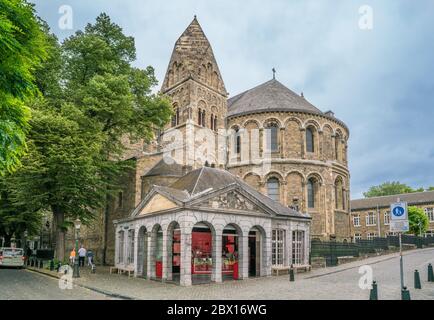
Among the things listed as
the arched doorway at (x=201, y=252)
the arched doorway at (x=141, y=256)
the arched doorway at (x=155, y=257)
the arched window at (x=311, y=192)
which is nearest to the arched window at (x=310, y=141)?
the arched window at (x=311, y=192)

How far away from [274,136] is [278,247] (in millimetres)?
17706

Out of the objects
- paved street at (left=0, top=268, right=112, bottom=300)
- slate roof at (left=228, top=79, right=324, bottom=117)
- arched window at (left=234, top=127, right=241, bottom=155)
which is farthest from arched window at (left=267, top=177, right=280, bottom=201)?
paved street at (left=0, top=268, right=112, bottom=300)

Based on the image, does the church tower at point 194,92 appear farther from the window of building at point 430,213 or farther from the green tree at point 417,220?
the window of building at point 430,213

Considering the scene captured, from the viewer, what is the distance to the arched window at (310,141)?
3888cm

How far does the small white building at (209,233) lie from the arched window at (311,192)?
13442 millimetres

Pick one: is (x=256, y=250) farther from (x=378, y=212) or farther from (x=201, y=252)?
(x=378, y=212)

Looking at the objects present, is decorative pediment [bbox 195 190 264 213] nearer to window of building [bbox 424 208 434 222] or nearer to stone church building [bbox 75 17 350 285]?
stone church building [bbox 75 17 350 285]

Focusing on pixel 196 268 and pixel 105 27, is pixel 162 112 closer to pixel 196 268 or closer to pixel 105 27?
pixel 105 27

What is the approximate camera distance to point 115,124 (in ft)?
89.2

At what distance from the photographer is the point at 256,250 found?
72.7 ft

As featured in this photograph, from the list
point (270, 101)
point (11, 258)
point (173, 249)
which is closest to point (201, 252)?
point (173, 249)

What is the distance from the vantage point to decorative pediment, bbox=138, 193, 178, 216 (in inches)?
766

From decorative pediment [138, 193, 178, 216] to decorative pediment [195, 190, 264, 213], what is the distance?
5.66ft
